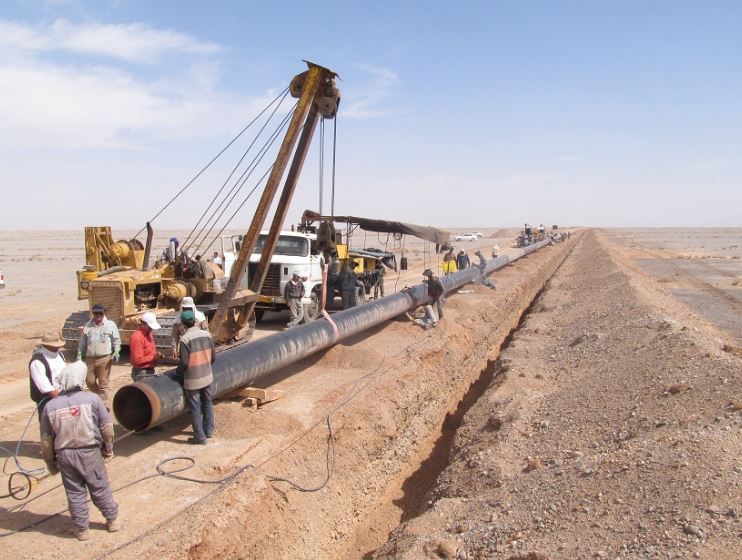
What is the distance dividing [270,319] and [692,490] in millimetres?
12685

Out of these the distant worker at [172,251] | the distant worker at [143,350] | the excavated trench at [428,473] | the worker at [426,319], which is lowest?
the excavated trench at [428,473]

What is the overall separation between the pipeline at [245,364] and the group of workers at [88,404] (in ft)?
0.92

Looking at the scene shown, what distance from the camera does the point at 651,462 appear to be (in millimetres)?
5965

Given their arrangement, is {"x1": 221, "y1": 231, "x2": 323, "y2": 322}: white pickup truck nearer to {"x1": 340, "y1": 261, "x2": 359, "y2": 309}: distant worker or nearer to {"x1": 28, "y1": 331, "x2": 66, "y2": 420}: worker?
{"x1": 340, "y1": 261, "x2": 359, "y2": 309}: distant worker

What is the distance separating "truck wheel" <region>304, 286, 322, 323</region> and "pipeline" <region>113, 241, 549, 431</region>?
1.89m

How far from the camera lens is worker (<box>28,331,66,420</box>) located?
18.0ft

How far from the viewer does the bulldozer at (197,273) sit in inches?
407

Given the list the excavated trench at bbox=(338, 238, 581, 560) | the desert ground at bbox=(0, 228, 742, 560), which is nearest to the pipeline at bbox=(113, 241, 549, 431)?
the desert ground at bbox=(0, 228, 742, 560)

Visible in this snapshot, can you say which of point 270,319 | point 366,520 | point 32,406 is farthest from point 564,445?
point 270,319

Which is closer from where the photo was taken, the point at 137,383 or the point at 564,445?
the point at 137,383

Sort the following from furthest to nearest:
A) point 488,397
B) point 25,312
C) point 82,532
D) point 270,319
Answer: point 25,312 → point 270,319 → point 488,397 → point 82,532

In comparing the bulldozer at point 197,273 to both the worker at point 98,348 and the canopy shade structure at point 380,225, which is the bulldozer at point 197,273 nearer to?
the worker at point 98,348

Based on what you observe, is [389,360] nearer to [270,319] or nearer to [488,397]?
[488,397]

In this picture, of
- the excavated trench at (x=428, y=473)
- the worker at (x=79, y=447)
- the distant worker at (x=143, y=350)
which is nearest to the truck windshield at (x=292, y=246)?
the excavated trench at (x=428, y=473)
